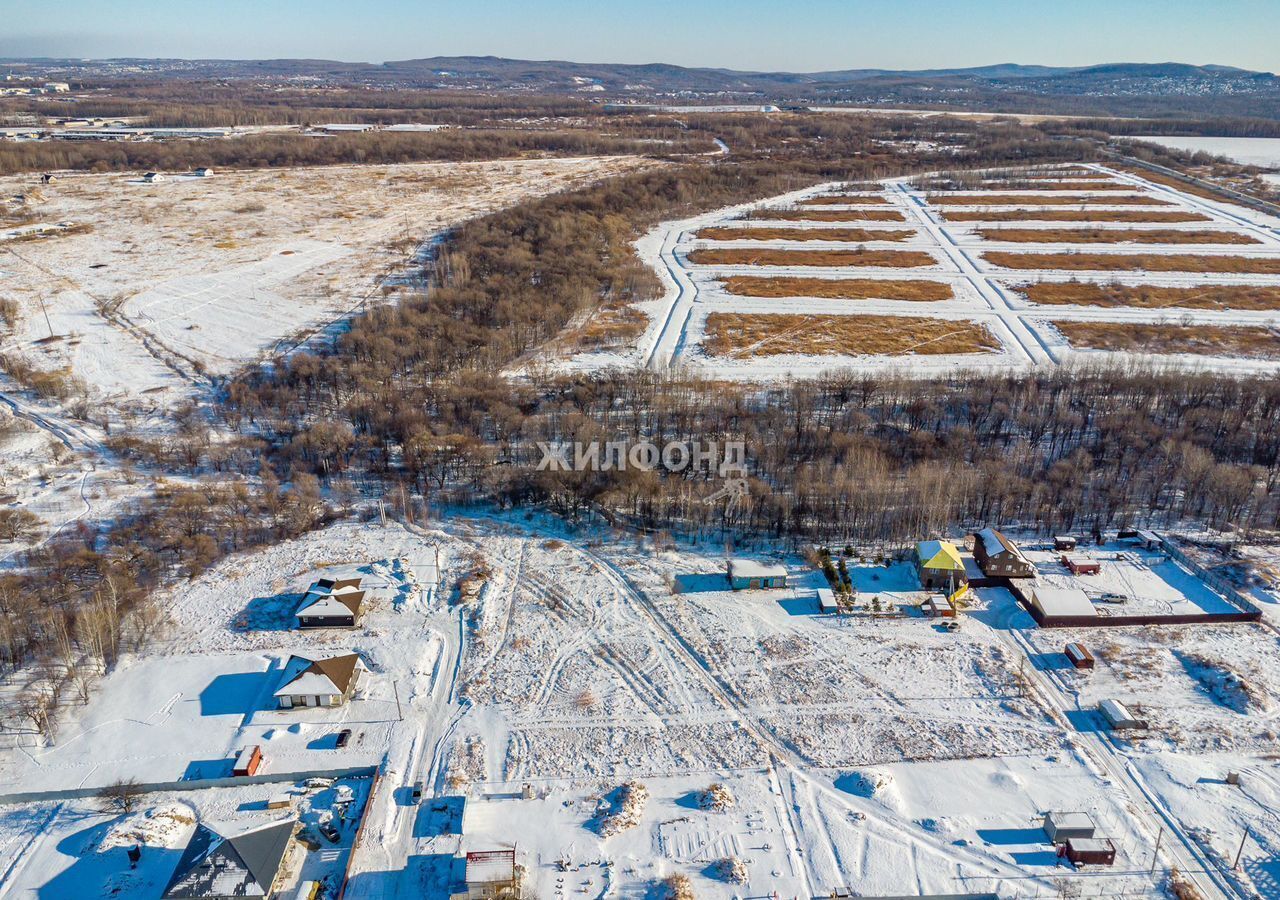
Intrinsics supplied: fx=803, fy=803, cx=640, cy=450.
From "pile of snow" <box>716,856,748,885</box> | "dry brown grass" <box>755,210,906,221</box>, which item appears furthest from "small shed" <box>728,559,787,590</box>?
"dry brown grass" <box>755,210,906,221</box>

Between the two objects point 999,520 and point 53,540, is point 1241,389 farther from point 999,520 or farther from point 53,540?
point 53,540

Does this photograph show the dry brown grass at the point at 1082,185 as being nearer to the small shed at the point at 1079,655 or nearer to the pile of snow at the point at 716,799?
the small shed at the point at 1079,655

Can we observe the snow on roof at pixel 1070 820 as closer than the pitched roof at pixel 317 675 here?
Yes

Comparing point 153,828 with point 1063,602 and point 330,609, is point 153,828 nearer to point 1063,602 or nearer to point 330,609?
point 330,609

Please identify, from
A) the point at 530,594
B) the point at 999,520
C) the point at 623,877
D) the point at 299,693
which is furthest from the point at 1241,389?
the point at 299,693

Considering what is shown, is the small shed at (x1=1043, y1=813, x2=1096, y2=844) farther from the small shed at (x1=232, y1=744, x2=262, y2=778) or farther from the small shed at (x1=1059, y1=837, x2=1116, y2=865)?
the small shed at (x1=232, y1=744, x2=262, y2=778)

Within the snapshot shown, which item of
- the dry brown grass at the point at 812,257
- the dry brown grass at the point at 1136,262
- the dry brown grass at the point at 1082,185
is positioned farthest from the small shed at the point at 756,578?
the dry brown grass at the point at 1082,185

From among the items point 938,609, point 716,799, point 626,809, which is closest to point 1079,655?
point 938,609
